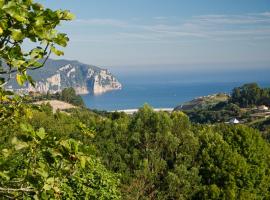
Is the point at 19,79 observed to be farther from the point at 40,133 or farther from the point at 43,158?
the point at 43,158

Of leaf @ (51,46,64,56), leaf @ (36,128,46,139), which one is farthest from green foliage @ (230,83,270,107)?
leaf @ (36,128,46,139)

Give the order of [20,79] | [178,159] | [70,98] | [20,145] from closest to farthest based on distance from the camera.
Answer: [20,145] < [20,79] < [178,159] < [70,98]

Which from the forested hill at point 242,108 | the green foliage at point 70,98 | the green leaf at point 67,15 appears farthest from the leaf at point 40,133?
the green foliage at point 70,98

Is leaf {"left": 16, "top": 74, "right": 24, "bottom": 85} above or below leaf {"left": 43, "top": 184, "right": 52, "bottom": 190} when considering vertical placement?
above

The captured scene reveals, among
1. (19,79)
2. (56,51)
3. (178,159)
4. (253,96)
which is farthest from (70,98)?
(19,79)

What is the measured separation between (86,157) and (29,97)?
90.4 inches

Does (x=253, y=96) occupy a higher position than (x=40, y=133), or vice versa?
(x=40, y=133)

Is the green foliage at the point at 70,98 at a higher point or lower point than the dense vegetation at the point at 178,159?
lower

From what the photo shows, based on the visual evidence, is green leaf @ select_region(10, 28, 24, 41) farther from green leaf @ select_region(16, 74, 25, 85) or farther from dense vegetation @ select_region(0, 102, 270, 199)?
dense vegetation @ select_region(0, 102, 270, 199)

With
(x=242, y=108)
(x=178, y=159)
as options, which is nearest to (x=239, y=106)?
(x=242, y=108)

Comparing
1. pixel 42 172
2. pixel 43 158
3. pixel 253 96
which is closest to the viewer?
pixel 42 172

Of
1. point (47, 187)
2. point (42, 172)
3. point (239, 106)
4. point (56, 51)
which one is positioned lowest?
point (239, 106)

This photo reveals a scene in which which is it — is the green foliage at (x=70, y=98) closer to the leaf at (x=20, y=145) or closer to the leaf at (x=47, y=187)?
the leaf at (x=47, y=187)

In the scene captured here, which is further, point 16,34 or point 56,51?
point 56,51
